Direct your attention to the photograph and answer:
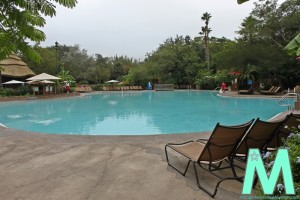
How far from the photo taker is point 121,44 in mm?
70938

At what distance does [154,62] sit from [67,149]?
107 ft

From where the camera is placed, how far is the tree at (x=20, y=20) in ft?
4.64

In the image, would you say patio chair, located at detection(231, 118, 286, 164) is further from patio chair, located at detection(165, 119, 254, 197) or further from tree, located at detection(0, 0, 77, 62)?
tree, located at detection(0, 0, 77, 62)

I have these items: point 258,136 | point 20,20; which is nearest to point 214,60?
point 258,136

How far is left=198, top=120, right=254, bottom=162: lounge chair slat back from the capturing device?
324cm

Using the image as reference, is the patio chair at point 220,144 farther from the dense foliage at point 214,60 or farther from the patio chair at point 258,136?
the dense foliage at point 214,60

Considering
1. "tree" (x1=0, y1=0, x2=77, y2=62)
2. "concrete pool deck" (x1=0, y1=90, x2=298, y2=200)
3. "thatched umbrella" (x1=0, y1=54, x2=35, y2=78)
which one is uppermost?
"thatched umbrella" (x1=0, y1=54, x2=35, y2=78)

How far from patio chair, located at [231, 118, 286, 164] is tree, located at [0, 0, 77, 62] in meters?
2.90

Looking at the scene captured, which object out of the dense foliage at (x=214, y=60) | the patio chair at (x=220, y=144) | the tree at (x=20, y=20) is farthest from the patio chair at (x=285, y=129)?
the dense foliage at (x=214, y=60)

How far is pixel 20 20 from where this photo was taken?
Answer: 4.94ft

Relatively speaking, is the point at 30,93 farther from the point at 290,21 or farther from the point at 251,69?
the point at 290,21

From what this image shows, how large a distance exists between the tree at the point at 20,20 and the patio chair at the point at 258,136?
2904 millimetres

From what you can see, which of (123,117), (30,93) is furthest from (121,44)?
(123,117)
